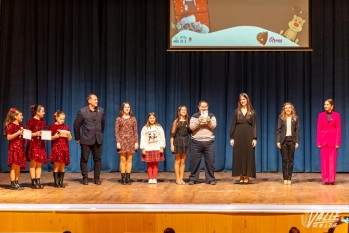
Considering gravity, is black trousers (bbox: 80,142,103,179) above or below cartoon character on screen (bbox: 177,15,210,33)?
below

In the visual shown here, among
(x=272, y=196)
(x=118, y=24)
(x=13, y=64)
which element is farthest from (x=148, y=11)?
(x=272, y=196)

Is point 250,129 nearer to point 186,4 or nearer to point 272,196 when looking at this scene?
point 272,196

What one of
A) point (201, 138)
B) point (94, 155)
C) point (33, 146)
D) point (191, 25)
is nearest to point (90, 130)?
point (94, 155)

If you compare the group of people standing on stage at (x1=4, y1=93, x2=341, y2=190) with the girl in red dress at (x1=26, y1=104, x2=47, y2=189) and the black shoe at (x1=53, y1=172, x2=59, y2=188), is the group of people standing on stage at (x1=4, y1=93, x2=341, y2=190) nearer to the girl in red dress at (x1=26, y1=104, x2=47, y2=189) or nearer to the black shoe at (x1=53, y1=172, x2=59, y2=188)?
the black shoe at (x1=53, y1=172, x2=59, y2=188)

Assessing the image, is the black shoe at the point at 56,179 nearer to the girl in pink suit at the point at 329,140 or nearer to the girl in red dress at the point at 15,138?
the girl in red dress at the point at 15,138

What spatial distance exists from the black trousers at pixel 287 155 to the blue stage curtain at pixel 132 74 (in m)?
1.91

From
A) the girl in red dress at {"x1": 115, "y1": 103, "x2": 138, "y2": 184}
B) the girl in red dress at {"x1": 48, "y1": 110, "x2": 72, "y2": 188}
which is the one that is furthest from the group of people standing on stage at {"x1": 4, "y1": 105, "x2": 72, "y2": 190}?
the girl in red dress at {"x1": 115, "y1": 103, "x2": 138, "y2": 184}

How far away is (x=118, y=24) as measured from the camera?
12.6 m

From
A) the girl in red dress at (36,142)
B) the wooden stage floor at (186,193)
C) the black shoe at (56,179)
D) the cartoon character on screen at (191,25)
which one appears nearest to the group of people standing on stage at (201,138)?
the black shoe at (56,179)

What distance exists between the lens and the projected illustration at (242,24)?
38.8 feet

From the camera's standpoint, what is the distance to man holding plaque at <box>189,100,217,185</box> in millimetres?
10531

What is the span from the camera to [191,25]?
39.1 ft

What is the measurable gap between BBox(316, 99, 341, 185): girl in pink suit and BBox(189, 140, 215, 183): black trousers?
1.66 metres

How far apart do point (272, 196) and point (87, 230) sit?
2823mm
